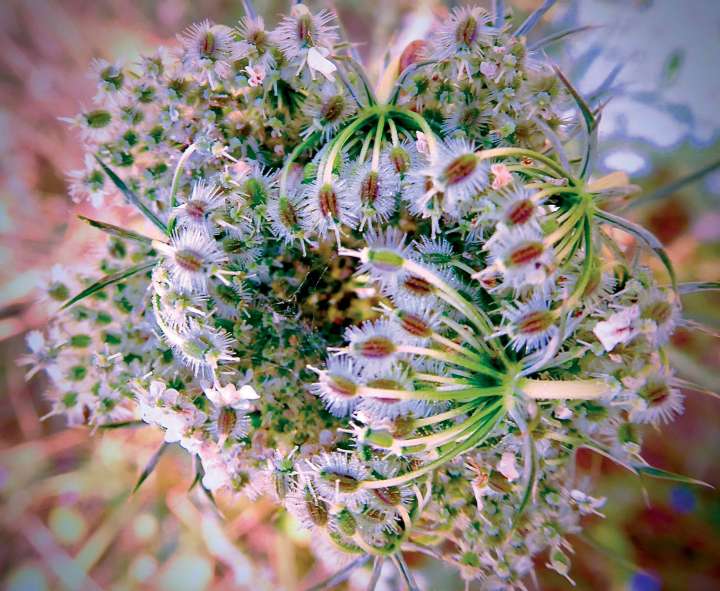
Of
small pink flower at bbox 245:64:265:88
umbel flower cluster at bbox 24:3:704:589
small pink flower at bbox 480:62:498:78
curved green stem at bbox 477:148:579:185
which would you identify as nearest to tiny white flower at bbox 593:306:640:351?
umbel flower cluster at bbox 24:3:704:589

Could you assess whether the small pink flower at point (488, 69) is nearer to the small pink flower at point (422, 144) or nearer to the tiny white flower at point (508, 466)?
the small pink flower at point (422, 144)

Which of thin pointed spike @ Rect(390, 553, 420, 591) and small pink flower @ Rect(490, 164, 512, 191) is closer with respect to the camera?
small pink flower @ Rect(490, 164, 512, 191)

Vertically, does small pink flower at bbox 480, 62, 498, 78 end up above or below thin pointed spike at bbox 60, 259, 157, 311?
A: above

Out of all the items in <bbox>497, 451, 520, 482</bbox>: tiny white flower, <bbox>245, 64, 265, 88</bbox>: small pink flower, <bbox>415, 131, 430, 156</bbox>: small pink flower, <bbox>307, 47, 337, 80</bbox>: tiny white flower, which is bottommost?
<bbox>497, 451, 520, 482</bbox>: tiny white flower

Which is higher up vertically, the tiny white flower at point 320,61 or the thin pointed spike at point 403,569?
the tiny white flower at point 320,61

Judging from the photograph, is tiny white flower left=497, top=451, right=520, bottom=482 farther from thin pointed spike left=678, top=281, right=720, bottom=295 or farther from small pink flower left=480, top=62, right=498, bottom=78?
small pink flower left=480, top=62, right=498, bottom=78

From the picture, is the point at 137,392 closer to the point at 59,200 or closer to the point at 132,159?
the point at 132,159

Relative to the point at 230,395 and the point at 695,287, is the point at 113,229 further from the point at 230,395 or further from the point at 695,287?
the point at 695,287

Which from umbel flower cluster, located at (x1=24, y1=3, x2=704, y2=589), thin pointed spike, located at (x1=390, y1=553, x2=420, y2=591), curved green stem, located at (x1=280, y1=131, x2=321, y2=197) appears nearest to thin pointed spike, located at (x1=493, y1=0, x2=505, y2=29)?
umbel flower cluster, located at (x1=24, y1=3, x2=704, y2=589)

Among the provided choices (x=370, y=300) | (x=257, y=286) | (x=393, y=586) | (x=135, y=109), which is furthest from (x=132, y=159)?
(x=393, y=586)

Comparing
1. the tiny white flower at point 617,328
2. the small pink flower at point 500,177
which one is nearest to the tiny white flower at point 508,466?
the tiny white flower at point 617,328
